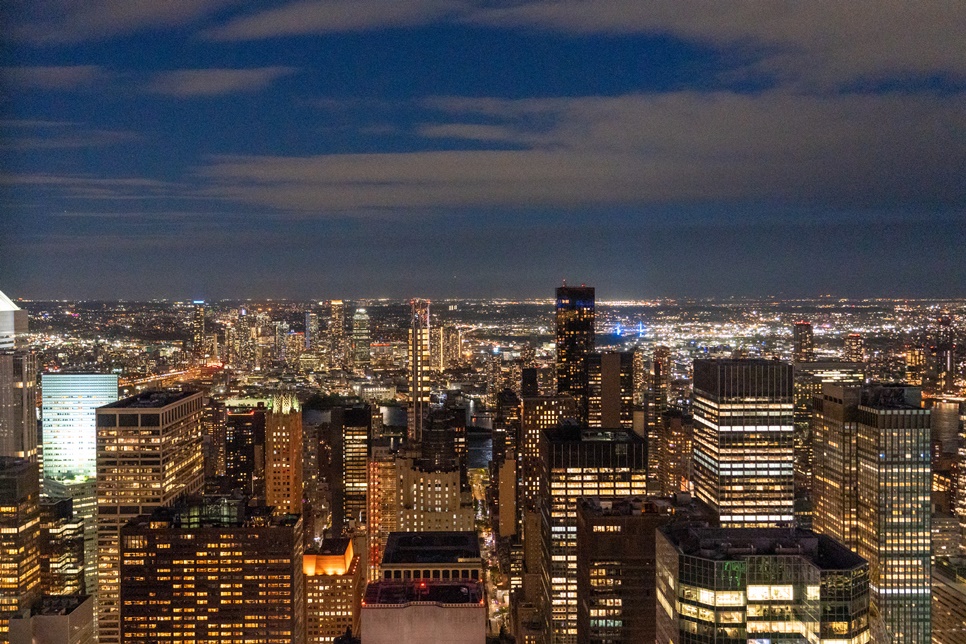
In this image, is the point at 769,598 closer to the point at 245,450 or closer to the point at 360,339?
the point at 245,450

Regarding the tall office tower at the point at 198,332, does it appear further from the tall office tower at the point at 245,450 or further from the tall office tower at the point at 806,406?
the tall office tower at the point at 806,406

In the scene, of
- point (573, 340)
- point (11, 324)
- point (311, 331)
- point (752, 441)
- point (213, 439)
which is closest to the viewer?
point (11, 324)

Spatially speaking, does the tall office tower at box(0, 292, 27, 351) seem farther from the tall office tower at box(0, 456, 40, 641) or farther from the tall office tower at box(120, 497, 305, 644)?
the tall office tower at box(120, 497, 305, 644)

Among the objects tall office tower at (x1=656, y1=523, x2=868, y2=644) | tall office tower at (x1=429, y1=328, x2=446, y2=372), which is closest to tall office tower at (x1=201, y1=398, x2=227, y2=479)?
tall office tower at (x1=429, y1=328, x2=446, y2=372)

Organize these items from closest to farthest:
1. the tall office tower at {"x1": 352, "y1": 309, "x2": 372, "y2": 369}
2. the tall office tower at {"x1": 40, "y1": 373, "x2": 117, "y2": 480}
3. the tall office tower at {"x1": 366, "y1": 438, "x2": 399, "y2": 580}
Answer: the tall office tower at {"x1": 40, "y1": 373, "x2": 117, "y2": 480}, the tall office tower at {"x1": 366, "y1": 438, "x2": 399, "y2": 580}, the tall office tower at {"x1": 352, "y1": 309, "x2": 372, "y2": 369}

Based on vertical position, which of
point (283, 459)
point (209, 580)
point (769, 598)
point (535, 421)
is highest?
point (769, 598)

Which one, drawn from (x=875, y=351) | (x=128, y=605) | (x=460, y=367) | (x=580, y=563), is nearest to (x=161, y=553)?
(x=128, y=605)

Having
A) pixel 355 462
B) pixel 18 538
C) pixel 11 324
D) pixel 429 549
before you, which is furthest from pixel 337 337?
pixel 11 324
